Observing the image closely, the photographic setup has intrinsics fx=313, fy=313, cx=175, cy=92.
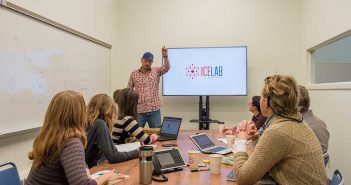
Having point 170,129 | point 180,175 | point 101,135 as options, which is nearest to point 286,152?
point 180,175

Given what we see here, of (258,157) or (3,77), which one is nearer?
(258,157)

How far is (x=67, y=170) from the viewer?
136cm

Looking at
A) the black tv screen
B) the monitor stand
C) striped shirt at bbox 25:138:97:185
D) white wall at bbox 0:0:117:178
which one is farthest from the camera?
the monitor stand

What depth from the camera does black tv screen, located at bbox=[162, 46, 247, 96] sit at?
181 inches

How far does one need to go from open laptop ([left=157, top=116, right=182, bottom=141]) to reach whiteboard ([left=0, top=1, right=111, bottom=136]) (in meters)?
1.14

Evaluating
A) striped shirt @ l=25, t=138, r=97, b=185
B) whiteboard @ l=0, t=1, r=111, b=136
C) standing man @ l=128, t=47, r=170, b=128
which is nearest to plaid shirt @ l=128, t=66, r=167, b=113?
standing man @ l=128, t=47, r=170, b=128

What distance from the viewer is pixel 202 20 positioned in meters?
4.93

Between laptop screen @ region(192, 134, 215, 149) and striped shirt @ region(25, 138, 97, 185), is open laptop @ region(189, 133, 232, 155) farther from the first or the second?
striped shirt @ region(25, 138, 97, 185)

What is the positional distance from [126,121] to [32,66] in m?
1.03

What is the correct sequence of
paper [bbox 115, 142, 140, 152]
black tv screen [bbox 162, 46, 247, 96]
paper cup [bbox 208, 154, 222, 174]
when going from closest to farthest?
1. paper cup [bbox 208, 154, 222, 174]
2. paper [bbox 115, 142, 140, 152]
3. black tv screen [bbox 162, 46, 247, 96]

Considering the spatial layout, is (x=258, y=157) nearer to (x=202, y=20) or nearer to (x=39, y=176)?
(x=39, y=176)

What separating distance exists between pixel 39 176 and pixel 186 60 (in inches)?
136

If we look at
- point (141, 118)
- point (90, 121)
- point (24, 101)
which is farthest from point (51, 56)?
point (141, 118)

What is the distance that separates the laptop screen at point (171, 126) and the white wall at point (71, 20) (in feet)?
3.97
